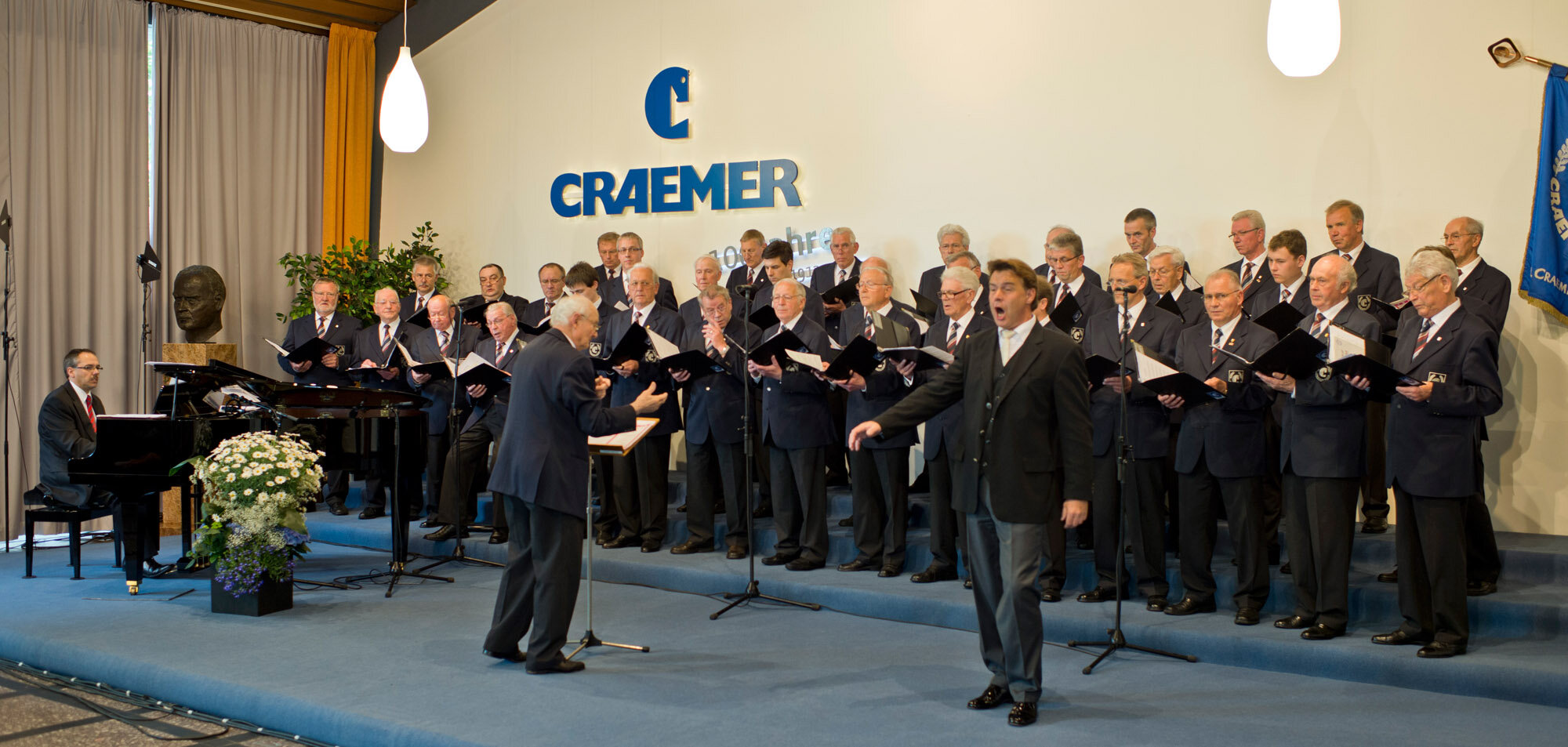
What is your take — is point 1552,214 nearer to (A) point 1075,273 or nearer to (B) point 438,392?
(A) point 1075,273

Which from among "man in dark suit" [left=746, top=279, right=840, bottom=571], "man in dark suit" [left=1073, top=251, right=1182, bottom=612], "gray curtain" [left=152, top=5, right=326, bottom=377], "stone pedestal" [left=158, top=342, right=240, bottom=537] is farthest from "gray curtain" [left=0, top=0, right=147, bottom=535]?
"man in dark suit" [left=1073, top=251, right=1182, bottom=612]

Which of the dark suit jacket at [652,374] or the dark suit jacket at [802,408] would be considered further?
the dark suit jacket at [652,374]

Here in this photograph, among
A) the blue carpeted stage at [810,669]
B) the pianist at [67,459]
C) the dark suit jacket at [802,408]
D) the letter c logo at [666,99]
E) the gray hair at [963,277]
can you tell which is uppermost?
the letter c logo at [666,99]

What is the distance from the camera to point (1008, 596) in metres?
3.88

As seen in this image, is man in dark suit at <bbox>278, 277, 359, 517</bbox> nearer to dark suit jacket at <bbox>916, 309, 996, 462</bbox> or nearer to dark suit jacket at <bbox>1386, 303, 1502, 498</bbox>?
dark suit jacket at <bbox>916, 309, 996, 462</bbox>

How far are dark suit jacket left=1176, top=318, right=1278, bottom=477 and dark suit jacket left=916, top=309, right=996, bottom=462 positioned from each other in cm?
98

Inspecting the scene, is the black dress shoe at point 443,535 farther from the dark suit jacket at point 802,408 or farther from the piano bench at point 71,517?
the dark suit jacket at point 802,408

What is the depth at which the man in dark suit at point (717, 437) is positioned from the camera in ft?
21.1

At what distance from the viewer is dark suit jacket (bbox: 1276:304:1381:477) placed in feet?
15.0

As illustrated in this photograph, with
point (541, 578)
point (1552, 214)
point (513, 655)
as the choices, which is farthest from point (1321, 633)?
point (513, 655)

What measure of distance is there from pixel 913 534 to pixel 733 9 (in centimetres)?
437

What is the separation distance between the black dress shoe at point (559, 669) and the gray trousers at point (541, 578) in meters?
0.02

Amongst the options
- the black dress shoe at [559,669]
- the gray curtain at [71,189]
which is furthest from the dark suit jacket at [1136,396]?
the gray curtain at [71,189]

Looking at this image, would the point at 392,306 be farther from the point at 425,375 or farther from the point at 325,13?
the point at 325,13
